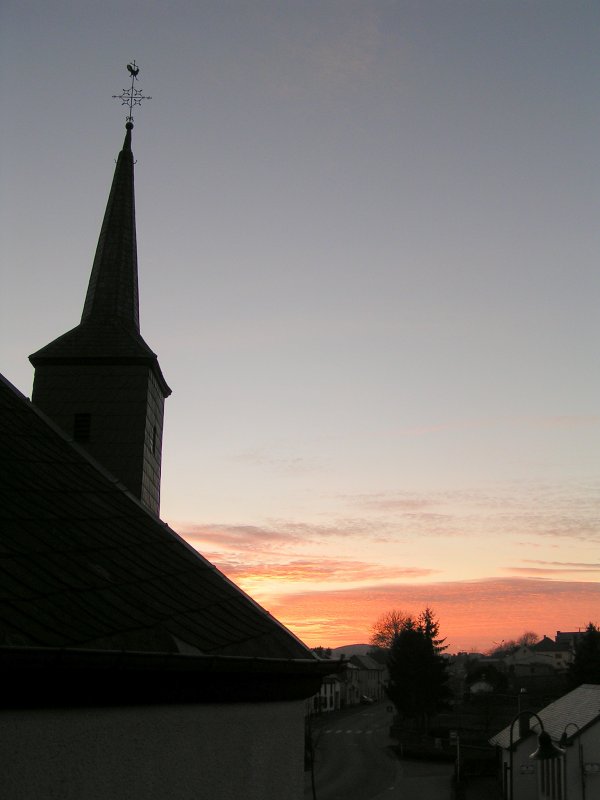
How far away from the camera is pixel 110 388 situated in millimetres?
16578

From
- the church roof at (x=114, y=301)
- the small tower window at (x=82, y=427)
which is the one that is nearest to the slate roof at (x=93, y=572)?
the small tower window at (x=82, y=427)

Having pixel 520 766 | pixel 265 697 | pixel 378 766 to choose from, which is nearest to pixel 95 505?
pixel 265 697

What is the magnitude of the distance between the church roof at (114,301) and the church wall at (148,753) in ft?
35.6

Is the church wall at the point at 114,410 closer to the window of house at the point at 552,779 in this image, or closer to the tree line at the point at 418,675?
the window of house at the point at 552,779

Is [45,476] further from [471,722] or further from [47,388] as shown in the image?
[471,722]

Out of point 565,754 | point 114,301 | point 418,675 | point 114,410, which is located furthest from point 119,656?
point 418,675

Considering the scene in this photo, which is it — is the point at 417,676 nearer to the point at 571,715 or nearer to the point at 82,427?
the point at 571,715

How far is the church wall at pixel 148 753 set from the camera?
500 centimetres

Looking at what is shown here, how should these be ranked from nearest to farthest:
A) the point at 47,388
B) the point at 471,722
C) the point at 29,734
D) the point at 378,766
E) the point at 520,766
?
the point at 29,734 → the point at 47,388 → the point at 520,766 → the point at 378,766 → the point at 471,722

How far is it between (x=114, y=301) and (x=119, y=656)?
14165mm

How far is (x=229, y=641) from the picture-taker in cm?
692

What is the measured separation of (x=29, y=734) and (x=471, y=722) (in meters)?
65.2

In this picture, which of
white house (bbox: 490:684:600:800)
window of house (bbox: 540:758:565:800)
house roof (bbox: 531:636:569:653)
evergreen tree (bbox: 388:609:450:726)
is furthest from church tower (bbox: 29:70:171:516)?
house roof (bbox: 531:636:569:653)

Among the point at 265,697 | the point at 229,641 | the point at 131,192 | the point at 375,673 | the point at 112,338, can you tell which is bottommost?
the point at 375,673
